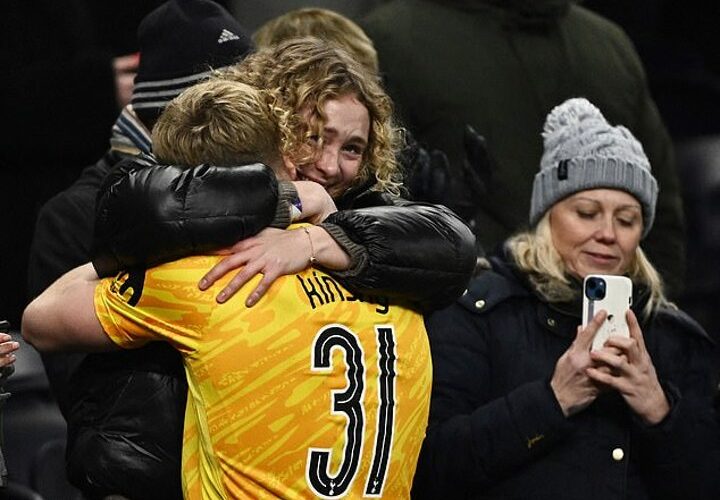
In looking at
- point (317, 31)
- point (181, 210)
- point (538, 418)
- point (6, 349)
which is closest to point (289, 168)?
point (181, 210)

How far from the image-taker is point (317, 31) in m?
5.06

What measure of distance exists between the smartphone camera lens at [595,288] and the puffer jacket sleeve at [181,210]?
126 cm

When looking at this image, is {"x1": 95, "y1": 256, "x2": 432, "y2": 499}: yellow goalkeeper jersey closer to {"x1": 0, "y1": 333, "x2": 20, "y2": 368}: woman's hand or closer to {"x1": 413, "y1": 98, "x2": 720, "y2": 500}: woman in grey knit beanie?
{"x1": 0, "y1": 333, "x2": 20, "y2": 368}: woman's hand

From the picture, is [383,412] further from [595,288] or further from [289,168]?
[595,288]

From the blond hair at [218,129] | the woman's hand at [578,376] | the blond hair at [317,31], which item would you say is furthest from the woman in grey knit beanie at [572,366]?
the blond hair at [218,129]

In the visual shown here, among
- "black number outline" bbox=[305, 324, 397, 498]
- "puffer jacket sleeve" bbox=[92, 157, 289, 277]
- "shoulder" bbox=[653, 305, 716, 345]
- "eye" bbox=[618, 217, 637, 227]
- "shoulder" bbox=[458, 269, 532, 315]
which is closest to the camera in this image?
"puffer jacket sleeve" bbox=[92, 157, 289, 277]

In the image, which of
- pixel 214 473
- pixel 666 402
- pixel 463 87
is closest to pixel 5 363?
pixel 214 473

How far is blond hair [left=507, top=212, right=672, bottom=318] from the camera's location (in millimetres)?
4633

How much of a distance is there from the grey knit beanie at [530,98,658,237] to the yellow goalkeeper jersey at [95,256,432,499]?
1.43m

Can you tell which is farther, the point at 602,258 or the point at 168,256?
the point at 602,258

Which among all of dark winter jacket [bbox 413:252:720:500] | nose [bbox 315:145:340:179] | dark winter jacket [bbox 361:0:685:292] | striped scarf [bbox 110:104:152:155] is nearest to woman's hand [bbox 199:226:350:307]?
nose [bbox 315:145:340:179]

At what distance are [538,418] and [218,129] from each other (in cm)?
132

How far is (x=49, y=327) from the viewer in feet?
11.8

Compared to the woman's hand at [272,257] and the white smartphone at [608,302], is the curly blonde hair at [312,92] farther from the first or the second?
the white smartphone at [608,302]
